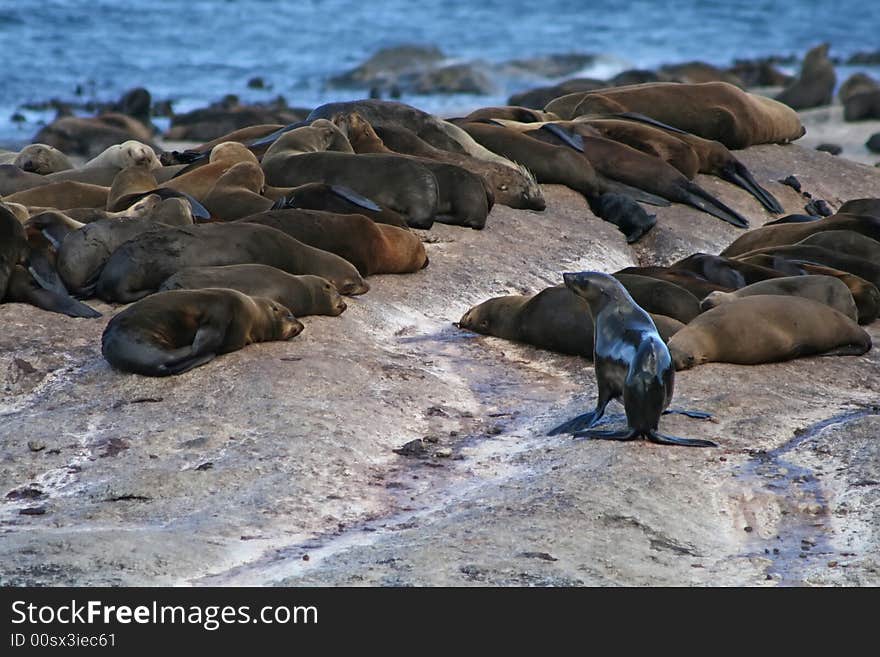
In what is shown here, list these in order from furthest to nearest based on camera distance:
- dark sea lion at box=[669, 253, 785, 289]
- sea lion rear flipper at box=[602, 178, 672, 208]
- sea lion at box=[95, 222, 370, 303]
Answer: sea lion rear flipper at box=[602, 178, 672, 208], dark sea lion at box=[669, 253, 785, 289], sea lion at box=[95, 222, 370, 303]

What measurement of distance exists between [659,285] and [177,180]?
10.8 feet

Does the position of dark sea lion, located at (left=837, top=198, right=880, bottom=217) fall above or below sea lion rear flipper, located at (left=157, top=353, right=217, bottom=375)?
below

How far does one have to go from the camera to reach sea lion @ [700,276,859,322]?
7984 millimetres

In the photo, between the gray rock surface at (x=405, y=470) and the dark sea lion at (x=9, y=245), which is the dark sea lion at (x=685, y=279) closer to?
the gray rock surface at (x=405, y=470)

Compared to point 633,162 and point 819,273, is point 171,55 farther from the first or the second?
point 819,273

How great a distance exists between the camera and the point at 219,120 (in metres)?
21.4

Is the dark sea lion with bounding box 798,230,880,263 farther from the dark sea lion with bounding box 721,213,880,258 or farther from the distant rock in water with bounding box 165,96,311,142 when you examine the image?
the distant rock in water with bounding box 165,96,311,142

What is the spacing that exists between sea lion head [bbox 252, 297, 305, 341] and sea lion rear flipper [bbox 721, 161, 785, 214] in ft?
19.4

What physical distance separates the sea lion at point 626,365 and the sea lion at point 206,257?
6.60ft

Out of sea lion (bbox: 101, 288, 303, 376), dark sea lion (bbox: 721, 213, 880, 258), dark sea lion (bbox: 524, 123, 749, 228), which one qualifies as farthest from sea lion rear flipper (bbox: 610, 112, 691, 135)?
sea lion (bbox: 101, 288, 303, 376)

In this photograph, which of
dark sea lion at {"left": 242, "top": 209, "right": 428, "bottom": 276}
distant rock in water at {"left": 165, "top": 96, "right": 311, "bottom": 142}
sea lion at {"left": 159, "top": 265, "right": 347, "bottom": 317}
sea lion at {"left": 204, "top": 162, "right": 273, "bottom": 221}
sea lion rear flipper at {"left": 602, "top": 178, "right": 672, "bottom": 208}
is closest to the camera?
sea lion at {"left": 159, "top": 265, "right": 347, "bottom": 317}

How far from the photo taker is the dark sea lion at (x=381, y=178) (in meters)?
9.34

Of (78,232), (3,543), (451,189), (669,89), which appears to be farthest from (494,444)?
(669,89)

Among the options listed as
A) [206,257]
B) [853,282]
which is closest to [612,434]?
[206,257]
